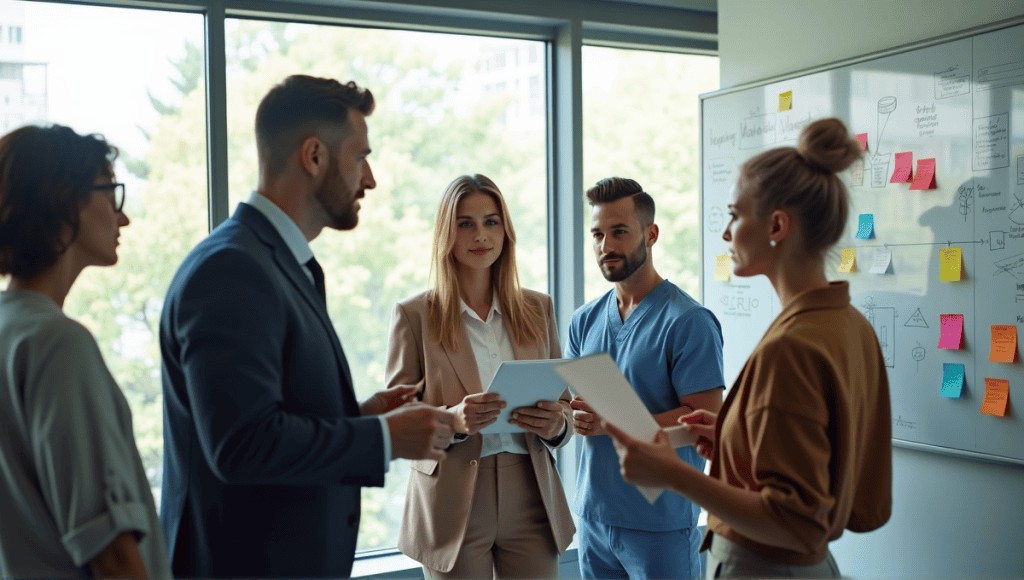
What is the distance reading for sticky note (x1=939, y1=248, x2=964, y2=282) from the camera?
8.01 feet

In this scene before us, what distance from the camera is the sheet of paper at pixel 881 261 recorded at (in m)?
2.68

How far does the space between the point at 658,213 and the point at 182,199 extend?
218cm

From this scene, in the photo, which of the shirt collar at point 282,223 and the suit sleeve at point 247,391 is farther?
the shirt collar at point 282,223

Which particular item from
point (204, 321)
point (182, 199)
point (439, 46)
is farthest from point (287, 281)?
point (439, 46)

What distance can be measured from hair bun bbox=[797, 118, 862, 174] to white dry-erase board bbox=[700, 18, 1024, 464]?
103cm

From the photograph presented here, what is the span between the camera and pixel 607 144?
3703 mm

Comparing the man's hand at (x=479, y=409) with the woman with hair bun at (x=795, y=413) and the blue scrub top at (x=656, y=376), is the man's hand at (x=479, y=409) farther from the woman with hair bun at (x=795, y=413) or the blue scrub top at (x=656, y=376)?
the woman with hair bun at (x=795, y=413)

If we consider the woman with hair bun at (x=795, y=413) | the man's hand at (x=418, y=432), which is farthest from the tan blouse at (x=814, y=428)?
the man's hand at (x=418, y=432)

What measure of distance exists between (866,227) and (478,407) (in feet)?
5.30

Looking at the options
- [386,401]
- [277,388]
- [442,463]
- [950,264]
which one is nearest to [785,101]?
[950,264]

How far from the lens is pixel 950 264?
8.11 ft

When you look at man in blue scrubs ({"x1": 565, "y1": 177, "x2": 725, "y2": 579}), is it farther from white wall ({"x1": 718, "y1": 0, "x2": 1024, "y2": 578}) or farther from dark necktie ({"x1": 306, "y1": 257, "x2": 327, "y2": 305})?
dark necktie ({"x1": 306, "y1": 257, "x2": 327, "y2": 305})

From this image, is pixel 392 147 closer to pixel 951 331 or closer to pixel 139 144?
pixel 139 144

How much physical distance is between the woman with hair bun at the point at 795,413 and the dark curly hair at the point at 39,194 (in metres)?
0.99
